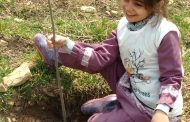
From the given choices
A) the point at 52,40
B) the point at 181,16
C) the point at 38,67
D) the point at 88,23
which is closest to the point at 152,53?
the point at 52,40

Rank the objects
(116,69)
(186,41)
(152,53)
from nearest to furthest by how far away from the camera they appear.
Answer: (152,53) < (116,69) < (186,41)

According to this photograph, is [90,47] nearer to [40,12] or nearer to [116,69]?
[116,69]

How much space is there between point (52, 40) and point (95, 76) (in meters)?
0.47

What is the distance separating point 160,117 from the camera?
2.17 meters

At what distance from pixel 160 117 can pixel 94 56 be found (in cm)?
59

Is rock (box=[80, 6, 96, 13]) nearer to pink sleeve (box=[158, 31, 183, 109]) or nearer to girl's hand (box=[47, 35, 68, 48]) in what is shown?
girl's hand (box=[47, 35, 68, 48])

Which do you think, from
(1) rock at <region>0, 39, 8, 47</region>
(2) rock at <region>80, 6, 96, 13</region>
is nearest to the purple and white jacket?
(1) rock at <region>0, 39, 8, 47</region>

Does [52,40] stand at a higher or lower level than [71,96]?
higher

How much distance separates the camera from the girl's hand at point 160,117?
7.08 ft

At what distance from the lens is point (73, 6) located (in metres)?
3.48

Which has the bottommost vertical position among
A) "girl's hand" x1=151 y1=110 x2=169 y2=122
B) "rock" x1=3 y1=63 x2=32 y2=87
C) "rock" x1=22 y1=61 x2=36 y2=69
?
"girl's hand" x1=151 y1=110 x2=169 y2=122

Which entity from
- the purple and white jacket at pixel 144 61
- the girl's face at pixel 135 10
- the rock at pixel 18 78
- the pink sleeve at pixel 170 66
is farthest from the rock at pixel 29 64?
the pink sleeve at pixel 170 66

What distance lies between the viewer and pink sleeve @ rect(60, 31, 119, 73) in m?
2.57

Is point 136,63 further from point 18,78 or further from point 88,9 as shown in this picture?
point 88,9
